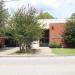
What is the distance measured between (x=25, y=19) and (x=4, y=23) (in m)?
9.45

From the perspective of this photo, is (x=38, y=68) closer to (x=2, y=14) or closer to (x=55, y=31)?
(x=2, y=14)

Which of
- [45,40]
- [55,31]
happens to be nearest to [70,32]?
[55,31]

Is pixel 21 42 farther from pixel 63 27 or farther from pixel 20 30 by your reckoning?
Answer: pixel 63 27

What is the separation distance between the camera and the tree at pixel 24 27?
35.3 meters

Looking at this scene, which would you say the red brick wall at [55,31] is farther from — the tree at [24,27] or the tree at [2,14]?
the tree at [24,27]

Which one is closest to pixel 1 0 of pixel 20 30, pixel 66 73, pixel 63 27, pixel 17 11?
pixel 17 11

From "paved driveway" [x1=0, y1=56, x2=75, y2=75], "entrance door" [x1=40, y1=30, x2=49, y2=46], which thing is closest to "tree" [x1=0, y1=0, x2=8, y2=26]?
"entrance door" [x1=40, y1=30, x2=49, y2=46]

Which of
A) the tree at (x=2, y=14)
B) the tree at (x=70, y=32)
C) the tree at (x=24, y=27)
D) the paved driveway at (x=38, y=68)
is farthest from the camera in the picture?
the tree at (x=70, y=32)

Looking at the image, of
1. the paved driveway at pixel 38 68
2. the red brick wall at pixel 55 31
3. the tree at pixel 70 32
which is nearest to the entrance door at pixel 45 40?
the red brick wall at pixel 55 31

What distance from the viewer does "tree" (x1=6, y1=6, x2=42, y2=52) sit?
35312 mm

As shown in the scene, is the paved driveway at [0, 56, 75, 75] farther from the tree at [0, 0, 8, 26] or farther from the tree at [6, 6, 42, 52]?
the tree at [0, 0, 8, 26]

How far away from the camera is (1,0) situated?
145 feet

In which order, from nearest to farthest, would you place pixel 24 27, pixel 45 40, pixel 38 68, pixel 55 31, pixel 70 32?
pixel 38 68, pixel 24 27, pixel 70 32, pixel 55 31, pixel 45 40

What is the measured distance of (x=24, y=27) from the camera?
35.2m
